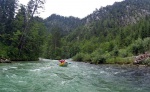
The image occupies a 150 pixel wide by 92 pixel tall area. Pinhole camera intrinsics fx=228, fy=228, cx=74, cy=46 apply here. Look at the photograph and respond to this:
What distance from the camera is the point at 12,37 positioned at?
49.6 m

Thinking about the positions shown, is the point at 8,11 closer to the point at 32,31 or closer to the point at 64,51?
the point at 32,31

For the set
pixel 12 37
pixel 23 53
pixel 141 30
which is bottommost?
pixel 23 53

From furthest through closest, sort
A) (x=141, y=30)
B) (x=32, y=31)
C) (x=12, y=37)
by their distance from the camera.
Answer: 1. (x=141, y=30)
2. (x=32, y=31)
3. (x=12, y=37)

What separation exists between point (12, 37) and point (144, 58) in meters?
28.3

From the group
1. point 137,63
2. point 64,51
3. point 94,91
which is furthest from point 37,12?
point 64,51

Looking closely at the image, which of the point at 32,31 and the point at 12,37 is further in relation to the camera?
the point at 32,31

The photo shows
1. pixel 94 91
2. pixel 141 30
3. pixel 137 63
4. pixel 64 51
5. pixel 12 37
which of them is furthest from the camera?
pixel 64 51

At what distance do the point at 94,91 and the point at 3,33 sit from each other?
122ft

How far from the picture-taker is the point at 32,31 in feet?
173

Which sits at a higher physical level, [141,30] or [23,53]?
[141,30]

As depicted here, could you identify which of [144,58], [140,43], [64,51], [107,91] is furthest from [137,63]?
[64,51]

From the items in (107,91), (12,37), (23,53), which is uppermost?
(12,37)

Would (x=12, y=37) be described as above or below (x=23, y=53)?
above

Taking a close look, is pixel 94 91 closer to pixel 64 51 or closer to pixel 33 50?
pixel 33 50
